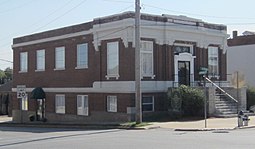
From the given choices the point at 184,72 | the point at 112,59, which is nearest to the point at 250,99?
the point at 184,72

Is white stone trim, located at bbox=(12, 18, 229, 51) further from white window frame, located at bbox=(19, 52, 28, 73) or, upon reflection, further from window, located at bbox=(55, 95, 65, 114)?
white window frame, located at bbox=(19, 52, 28, 73)

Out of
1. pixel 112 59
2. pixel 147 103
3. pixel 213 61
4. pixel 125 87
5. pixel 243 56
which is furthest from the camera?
pixel 243 56

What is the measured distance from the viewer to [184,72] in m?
35.2

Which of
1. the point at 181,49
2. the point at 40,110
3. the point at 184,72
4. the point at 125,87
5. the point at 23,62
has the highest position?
the point at 181,49

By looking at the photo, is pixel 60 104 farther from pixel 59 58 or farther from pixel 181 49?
pixel 181 49

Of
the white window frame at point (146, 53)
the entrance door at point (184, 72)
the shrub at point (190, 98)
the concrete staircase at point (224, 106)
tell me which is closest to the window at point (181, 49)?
the entrance door at point (184, 72)

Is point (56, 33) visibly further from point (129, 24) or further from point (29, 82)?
point (129, 24)

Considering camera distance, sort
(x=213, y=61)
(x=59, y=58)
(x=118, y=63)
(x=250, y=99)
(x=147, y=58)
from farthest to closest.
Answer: (x=59, y=58) < (x=213, y=61) < (x=250, y=99) < (x=147, y=58) < (x=118, y=63)

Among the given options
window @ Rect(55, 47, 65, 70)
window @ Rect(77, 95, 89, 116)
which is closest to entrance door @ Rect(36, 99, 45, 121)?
window @ Rect(55, 47, 65, 70)

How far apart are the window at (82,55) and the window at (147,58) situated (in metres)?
5.68

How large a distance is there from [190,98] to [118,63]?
5.82 meters

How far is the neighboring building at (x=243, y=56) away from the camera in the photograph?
52.7m

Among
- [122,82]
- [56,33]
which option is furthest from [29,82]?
[122,82]

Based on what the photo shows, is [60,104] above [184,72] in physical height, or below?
below
